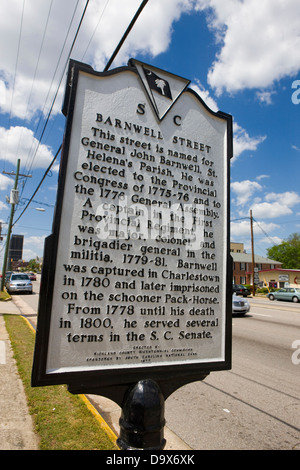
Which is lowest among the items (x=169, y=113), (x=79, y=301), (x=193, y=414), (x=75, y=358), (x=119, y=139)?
(x=193, y=414)

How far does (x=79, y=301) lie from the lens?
1927 mm

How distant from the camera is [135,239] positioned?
2.12 metres

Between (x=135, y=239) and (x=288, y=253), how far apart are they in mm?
74109

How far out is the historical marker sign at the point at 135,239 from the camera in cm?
190

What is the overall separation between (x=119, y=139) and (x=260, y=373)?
4.98 m

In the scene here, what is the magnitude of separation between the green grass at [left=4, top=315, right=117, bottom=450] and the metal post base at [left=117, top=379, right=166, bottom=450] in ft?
3.89

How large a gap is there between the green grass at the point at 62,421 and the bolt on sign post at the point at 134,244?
130cm

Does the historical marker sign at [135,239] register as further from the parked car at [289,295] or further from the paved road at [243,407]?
the parked car at [289,295]

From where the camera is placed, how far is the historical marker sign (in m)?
1.90

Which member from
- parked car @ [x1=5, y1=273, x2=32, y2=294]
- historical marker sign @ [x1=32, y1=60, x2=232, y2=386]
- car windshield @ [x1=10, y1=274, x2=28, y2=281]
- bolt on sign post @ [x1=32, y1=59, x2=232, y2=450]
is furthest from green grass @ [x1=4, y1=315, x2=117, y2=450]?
car windshield @ [x1=10, y1=274, x2=28, y2=281]

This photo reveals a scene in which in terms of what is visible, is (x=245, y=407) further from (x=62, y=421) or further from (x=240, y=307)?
(x=240, y=307)

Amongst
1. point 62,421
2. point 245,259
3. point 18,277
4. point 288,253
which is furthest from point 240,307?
point 288,253
